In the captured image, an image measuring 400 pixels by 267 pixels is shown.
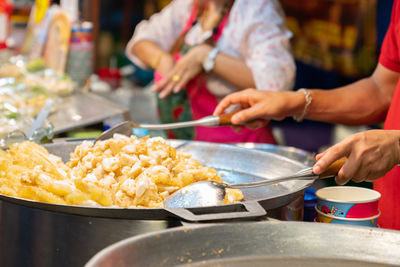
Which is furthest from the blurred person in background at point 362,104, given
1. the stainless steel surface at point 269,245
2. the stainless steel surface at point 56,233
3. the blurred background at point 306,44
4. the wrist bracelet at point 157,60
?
the blurred background at point 306,44

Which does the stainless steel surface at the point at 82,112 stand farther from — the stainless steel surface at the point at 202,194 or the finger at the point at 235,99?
the stainless steel surface at the point at 202,194

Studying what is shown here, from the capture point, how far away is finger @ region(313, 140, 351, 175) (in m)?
1.18

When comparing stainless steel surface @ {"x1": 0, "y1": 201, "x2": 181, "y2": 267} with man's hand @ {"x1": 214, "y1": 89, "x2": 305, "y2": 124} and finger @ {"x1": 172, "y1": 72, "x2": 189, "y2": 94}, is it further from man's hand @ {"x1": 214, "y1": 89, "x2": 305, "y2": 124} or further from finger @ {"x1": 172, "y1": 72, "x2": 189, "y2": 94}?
finger @ {"x1": 172, "y1": 72, "x2": 189, "y2": 94}

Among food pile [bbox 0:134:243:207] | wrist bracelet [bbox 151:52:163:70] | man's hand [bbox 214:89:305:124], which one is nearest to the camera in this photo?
food pile [bbox 0:134:243:207]

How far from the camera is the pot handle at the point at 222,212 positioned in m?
0.94

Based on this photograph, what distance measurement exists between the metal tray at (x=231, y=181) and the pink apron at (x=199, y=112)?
103cm

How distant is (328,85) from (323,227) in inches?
188

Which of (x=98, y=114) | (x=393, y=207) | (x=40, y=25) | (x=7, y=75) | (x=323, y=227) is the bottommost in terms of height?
(x=393, y=207)

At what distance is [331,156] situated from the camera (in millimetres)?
1188

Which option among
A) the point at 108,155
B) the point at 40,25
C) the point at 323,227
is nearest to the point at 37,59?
the point at 40,25

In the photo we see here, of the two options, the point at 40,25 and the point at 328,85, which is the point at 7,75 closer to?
the point at 40,25

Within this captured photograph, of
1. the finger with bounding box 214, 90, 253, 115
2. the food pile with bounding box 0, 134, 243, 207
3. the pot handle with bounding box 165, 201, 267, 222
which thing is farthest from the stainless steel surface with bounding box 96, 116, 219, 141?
the pot handle with bounding box 165, 201, 267, 222

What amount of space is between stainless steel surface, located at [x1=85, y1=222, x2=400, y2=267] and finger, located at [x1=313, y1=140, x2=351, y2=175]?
269mm

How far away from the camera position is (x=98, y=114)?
2607mm
